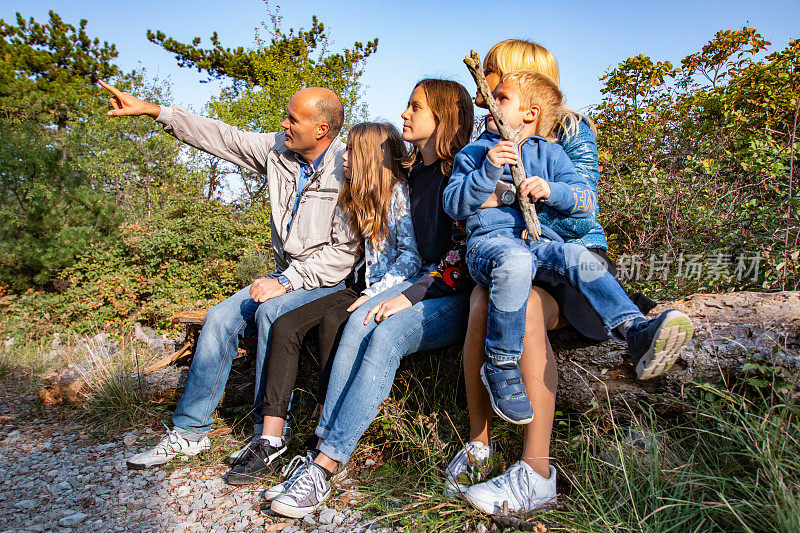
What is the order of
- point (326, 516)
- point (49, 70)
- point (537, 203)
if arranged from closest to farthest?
1. point (326, 516)
2. point (537, 203)
3. point (49, 70)

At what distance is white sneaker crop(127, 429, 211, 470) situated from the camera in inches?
105

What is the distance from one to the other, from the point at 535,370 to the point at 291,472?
1245 millimetres

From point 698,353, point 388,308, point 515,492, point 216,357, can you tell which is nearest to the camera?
point 515,492

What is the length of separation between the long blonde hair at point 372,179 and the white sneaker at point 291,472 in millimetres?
1148

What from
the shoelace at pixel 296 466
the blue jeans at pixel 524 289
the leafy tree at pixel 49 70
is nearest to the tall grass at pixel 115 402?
the shoelace at pixel 296 466

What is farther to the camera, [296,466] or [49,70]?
[49,70]

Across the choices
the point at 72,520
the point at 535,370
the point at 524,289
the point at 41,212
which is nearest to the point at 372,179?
the point at 524,289

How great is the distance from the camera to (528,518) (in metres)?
1.83

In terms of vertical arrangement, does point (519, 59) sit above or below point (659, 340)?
above

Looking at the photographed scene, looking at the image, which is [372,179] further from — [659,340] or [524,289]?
[659,340]

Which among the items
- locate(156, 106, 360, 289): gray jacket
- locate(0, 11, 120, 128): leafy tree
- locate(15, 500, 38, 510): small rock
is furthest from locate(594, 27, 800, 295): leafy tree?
locate(0, 11, 120, 128): leafy tree

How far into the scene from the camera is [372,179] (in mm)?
2877

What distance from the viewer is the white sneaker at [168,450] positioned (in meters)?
2.66

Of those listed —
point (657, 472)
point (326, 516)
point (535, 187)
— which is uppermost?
point (535, 187)
